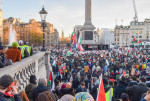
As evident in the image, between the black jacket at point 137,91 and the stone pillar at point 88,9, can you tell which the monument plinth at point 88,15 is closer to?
the stone pillar at point 88,9

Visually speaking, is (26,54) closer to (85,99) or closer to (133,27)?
(85,99)

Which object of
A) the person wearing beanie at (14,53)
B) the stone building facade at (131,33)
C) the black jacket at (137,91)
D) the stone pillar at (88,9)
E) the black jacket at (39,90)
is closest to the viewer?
the black jacket at (39,90)

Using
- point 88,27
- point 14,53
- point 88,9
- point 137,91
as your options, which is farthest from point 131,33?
point 14,53

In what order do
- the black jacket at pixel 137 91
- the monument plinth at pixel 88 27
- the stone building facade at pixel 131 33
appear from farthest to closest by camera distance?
1. the stone building facade at pixel 131 33
2. the monument plinth at pixel 88 27
3. the black jacket at pixel 137 91

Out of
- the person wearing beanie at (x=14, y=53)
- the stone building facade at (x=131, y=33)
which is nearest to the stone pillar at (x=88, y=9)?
the person wearing beanie at (x=14, y=53)

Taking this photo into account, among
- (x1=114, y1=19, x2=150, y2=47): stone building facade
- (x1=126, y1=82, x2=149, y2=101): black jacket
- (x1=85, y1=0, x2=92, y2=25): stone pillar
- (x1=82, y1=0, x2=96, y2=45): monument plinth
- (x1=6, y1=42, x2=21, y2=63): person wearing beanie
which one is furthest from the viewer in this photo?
(x1=114, y1=19, x2=150, y2=47): stone building facade

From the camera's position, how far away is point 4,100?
2.55 meters

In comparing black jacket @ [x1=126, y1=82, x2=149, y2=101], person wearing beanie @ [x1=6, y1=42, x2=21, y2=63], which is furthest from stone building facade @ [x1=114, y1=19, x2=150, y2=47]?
person wearing beanie @ [x1=6, y1=42, x2=21, y2=63]

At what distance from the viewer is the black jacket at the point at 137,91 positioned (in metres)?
5.96

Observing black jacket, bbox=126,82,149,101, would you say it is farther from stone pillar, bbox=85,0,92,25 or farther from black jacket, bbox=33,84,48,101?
stone pillar, bbox=85,0,92,25

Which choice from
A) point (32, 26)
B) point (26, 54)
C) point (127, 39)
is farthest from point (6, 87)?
point (127, 39)

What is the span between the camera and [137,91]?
6062 millimetres

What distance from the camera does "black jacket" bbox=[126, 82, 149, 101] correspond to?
5961mm

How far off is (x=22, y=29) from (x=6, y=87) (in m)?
121
